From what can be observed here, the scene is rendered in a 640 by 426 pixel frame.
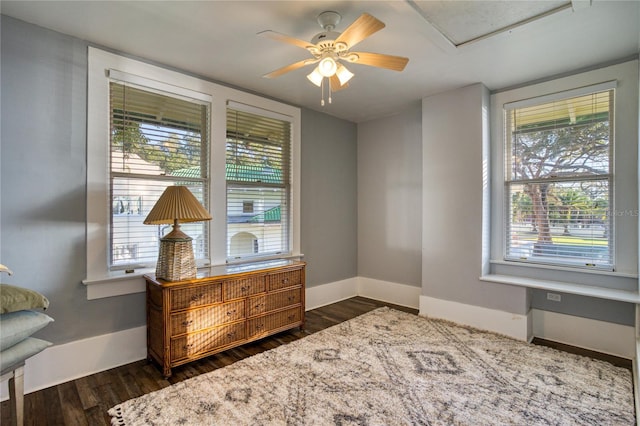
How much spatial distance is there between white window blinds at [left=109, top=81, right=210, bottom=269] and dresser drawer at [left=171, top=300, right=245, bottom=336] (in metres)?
A: 0.66

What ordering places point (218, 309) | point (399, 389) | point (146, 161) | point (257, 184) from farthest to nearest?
1. point (257, 184)
2. point (146, 161)
3. point (218, 309)
4. point (399, 389)

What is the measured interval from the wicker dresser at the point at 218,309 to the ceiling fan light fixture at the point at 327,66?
1.83 metres

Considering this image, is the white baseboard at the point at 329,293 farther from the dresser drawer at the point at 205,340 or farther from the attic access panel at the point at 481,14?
the attic access panel at the point at 481,14

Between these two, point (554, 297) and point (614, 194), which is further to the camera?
point (554, 297)

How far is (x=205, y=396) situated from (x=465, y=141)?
340 centimetres

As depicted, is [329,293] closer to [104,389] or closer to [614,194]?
[104,389]

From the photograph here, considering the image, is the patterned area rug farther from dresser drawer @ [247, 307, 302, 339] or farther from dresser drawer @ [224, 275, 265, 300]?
dresser drawer @ [224, 275, 265, 300]

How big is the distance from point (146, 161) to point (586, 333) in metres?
4.36

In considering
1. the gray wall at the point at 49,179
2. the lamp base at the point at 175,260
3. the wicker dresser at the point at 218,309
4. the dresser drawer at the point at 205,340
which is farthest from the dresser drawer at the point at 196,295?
the gray wall at the point at 49,179

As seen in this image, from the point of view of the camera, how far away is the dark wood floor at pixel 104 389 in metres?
1.98

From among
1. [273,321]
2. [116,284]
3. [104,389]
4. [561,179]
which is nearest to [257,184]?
[273,321]

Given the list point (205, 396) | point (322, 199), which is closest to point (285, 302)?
point (205, 396)

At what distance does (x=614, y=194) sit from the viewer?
2.84 m

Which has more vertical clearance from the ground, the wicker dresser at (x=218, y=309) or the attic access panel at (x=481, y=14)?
the attic access panel at (x=481, y=14)
